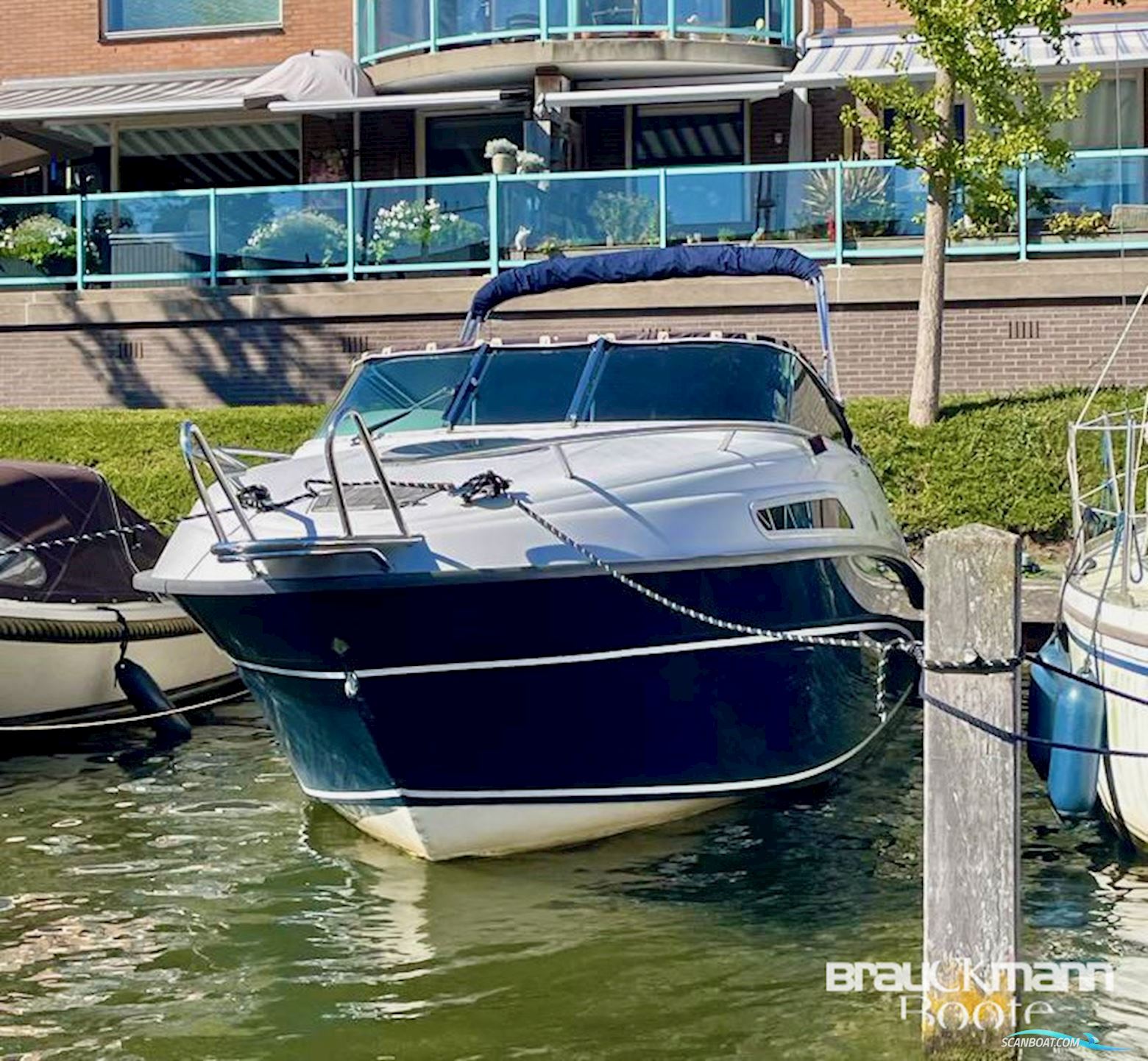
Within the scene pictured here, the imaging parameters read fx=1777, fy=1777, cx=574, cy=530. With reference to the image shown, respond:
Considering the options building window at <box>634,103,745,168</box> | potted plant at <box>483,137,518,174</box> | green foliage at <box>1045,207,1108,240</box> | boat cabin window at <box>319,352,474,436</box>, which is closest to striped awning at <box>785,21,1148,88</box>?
green foliage at <box>1045,207,1108,240</box>

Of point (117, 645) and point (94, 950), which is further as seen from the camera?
point (117, 645)

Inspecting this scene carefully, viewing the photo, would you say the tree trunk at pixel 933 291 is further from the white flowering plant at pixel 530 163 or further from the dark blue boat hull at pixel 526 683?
the dark blue boat hull at pixel 526 683

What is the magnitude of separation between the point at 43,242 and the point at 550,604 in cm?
1429

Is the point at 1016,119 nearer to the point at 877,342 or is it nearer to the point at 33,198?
the point at 877,342

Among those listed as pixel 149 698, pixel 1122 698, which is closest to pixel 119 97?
pixel 149 698

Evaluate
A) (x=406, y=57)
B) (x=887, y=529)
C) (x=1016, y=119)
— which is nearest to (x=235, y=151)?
(x=406, y=57)

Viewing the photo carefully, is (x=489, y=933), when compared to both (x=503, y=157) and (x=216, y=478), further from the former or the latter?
(x=503, y=157)

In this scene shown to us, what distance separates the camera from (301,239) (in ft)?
64.2

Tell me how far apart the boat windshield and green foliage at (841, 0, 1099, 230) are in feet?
23.5

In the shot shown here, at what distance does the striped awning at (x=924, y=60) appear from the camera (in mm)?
19219

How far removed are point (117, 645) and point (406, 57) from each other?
12.4 meters

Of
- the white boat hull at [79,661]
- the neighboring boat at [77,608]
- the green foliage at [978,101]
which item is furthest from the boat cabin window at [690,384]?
the green foliage at [978,101]

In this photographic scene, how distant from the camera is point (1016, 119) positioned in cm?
1603

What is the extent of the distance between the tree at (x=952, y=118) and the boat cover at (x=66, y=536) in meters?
7.58
